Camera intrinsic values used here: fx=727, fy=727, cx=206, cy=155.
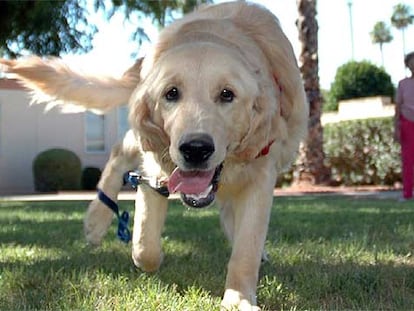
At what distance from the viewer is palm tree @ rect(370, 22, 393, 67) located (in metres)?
100

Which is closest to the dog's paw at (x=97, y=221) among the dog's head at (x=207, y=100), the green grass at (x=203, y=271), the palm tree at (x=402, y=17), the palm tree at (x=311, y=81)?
the green grass at (x=203, y=271)

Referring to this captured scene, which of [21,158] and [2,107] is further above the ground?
[2,107]

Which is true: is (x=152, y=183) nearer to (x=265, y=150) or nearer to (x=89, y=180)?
(x=265, y=150)

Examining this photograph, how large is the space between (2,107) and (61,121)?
1917 mm

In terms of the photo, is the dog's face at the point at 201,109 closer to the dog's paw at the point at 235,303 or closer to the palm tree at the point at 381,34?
the dog's paw at the point at 235,303

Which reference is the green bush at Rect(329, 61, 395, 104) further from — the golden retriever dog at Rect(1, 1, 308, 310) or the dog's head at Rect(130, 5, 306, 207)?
the dog's head at Rect(130, 5, 306, 207)

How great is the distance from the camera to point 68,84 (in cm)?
491

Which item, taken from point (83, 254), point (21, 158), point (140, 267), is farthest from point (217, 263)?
point (21, 158)

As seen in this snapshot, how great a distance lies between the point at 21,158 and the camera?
2347 cm

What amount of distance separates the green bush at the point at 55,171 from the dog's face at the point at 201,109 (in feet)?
61.1

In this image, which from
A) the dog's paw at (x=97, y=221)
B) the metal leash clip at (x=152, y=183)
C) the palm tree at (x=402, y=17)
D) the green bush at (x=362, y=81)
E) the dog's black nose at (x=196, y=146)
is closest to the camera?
the dog's black nose at (x=196, y=146)

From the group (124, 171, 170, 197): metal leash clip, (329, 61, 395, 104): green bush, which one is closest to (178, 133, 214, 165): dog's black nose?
(124, 171, 170, 197): metal leash clip

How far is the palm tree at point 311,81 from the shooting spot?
16.9m

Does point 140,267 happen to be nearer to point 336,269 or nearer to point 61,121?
point 336,269
